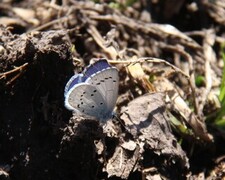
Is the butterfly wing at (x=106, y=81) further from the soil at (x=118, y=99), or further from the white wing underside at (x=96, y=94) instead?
the soil at (x=118, y=99)

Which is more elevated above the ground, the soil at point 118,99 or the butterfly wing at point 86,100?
the butterfly wing at point 86,100

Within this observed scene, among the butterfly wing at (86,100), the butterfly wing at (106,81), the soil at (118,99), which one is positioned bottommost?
the soil at (118,99)

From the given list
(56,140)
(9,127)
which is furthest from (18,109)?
(56,140)

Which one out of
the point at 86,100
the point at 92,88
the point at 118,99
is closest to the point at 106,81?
the point at 92,88

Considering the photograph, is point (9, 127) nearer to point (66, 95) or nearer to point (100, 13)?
point (66, 95)

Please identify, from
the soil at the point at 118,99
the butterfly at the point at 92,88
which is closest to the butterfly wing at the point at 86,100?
the butterfly at the point at 92,88

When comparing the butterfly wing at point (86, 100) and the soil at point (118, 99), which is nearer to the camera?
the butterfly wing at point (86, 100)

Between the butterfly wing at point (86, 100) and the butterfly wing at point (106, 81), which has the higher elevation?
the butterfly wing at point (106, 81)
